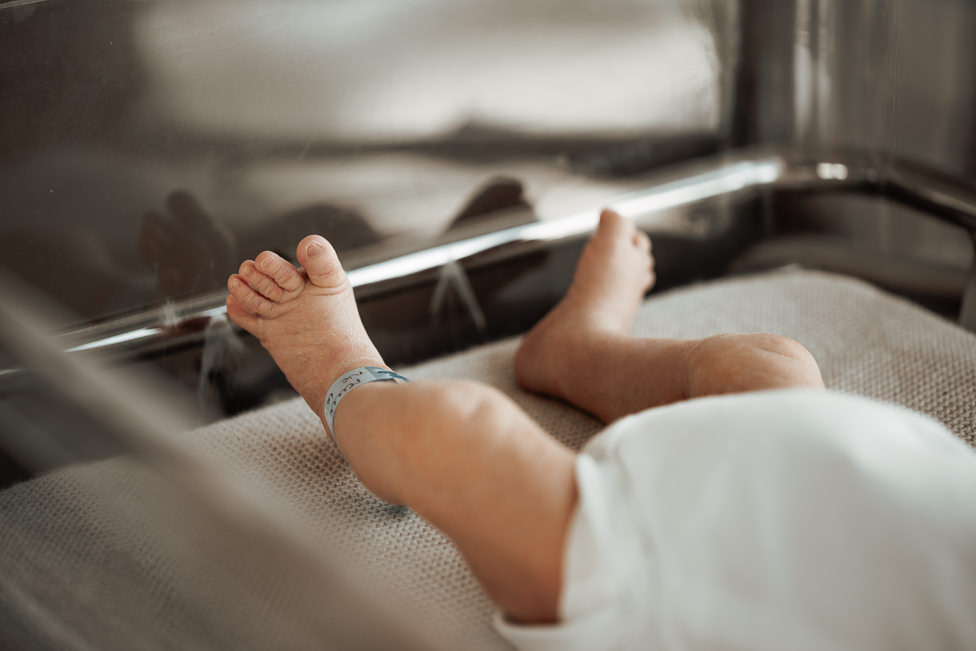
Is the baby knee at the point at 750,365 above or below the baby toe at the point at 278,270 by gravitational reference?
below

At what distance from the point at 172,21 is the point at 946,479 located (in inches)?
23.0

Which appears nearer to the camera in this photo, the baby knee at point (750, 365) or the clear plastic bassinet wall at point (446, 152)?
the baby knee at point (750, 365)

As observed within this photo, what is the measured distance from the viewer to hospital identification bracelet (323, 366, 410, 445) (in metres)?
0.53

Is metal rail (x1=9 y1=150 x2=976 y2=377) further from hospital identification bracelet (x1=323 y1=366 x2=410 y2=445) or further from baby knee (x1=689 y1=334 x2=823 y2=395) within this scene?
baby knee (x1=689 y1=334 x2=823 y2=395)

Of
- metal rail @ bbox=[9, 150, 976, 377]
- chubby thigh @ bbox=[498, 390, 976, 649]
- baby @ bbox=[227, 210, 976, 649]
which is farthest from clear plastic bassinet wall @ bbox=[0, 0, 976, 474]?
chubby thigh @ bbox=[498, 390, 976, 649]

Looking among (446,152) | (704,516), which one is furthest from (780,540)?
(446,152)

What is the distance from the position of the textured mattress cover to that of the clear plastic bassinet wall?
8 cm

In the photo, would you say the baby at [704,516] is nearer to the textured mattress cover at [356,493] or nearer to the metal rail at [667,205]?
the textured mattress cover at [356,493]

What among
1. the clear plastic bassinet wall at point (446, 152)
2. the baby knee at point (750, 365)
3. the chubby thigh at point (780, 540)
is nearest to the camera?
the chubby thigh at point (780, 540)

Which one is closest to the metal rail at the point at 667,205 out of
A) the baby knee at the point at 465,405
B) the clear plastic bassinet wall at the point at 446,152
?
the clear plastic bassinet wall at the point at 446,152

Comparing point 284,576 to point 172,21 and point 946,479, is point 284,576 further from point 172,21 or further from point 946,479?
point 172,21

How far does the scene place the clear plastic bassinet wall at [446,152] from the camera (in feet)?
1.94

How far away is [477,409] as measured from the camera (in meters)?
0.43

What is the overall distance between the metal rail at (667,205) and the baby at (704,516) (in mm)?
257
